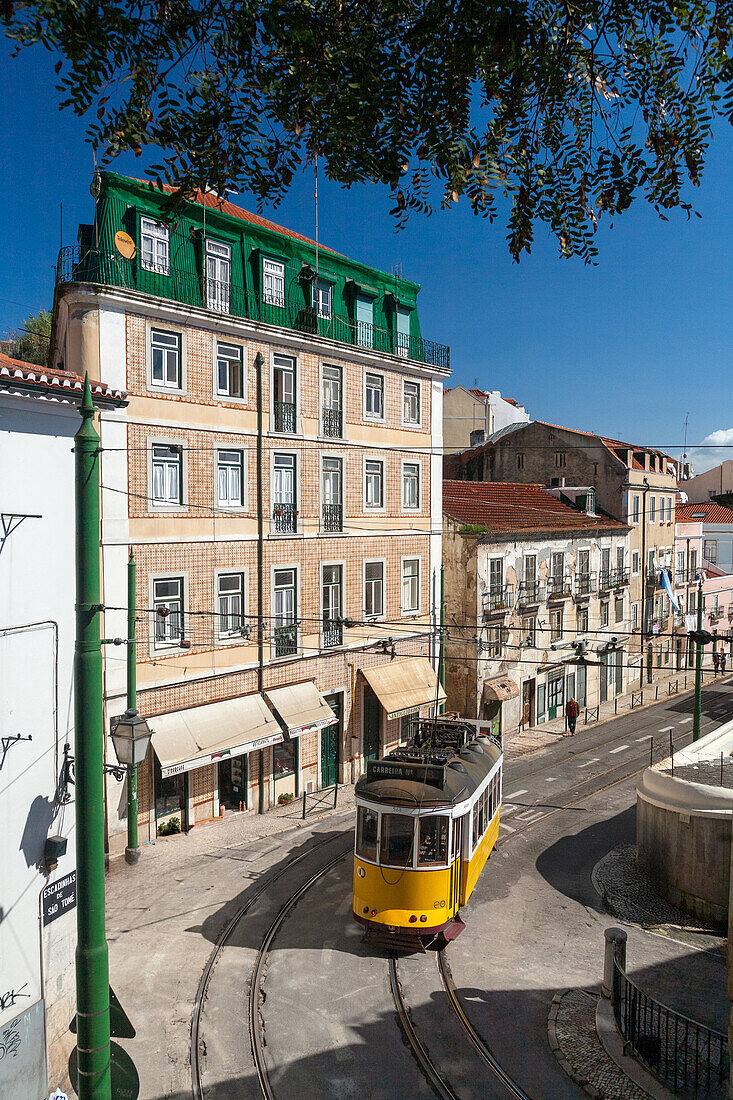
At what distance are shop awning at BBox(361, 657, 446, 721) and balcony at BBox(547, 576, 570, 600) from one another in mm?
8045

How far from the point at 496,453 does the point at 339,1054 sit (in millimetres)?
35819

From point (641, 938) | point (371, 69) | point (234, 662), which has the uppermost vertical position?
point (371, 69)

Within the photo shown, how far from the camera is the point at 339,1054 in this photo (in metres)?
11.2

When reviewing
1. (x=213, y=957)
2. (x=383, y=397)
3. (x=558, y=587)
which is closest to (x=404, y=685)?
(x=383, y=397)

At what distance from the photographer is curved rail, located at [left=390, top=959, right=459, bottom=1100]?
34.0 feet

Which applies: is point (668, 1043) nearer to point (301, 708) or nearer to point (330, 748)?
point (301, 708)

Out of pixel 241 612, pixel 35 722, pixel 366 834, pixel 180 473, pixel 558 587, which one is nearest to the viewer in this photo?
pixel 35 722

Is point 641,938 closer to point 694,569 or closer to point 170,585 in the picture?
→ point 170,585

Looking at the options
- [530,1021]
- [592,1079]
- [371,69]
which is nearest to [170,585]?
[530,1021]

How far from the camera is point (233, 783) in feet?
72.8

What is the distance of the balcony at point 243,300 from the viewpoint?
1911 centimetres

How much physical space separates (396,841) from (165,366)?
13.3 metres

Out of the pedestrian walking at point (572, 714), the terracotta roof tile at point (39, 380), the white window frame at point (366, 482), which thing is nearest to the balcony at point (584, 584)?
the pedestrian walking at point (572, 714)

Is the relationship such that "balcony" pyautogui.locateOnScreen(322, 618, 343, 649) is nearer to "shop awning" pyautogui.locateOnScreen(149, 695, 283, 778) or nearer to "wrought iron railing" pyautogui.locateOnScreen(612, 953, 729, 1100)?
"shop awning" pyautogui.locateOnScreen(149, 695, 283, 778)
